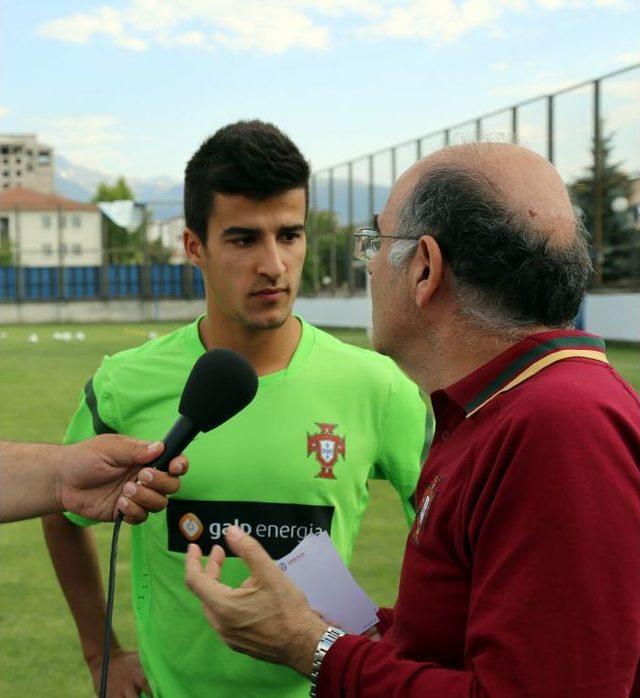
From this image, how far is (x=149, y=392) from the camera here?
2.91m

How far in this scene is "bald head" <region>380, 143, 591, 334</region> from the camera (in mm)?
1735

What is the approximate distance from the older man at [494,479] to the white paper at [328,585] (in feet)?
1.58

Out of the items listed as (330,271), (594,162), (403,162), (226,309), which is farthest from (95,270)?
(226,309)

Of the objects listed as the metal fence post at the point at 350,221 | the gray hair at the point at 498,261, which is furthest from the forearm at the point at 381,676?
the metal fence post at the point at 350,221

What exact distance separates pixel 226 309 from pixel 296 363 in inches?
11.0

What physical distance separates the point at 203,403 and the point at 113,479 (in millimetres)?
536

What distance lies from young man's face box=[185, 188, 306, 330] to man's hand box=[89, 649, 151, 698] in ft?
3.40

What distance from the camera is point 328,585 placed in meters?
2.34

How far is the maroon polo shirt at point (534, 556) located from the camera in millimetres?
1410

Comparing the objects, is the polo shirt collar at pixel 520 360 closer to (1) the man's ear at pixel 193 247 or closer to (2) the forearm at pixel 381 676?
(2) the forearm at pixel 381 676

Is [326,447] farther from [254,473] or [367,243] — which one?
[367,243]

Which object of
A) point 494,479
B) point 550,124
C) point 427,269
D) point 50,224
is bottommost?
point 494,479

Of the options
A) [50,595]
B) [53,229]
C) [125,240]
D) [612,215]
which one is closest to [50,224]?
[53,229]

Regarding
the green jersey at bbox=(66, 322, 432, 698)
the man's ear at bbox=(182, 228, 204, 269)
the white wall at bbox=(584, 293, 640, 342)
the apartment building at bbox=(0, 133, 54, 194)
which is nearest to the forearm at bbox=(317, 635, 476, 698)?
the green jersey at bbox=(66, 322, 432, 698)
